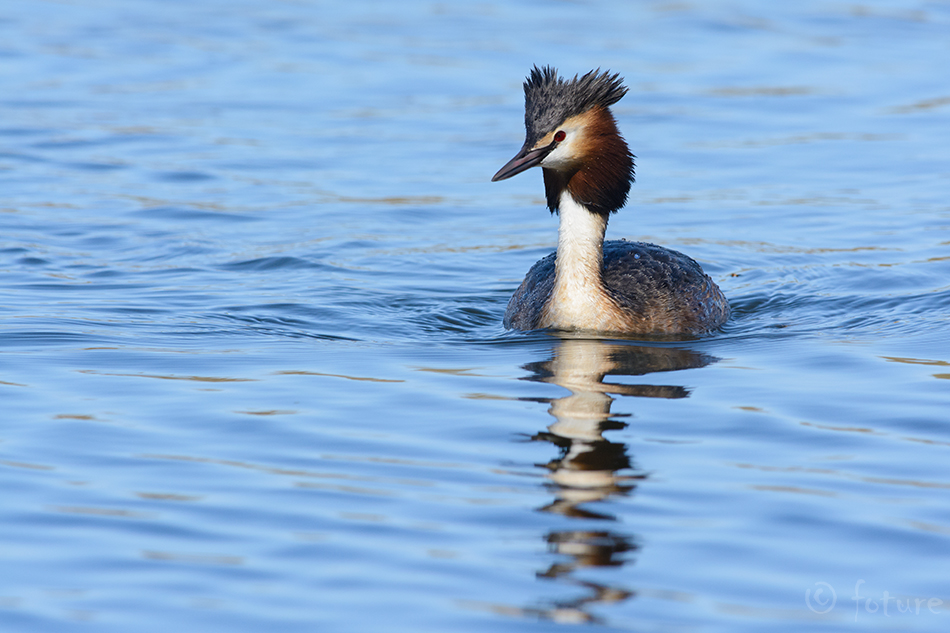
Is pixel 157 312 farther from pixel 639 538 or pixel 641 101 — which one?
pixel 641 101

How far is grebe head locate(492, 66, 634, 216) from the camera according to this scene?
10062 millimetres

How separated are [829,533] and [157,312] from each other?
6.34m

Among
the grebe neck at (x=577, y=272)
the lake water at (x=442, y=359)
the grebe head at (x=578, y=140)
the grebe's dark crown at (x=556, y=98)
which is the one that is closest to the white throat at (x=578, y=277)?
the grebe neck at (x=577, y=272)

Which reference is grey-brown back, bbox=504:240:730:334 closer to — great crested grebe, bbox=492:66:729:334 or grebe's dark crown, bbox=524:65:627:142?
great crested grebe, bbox=492:66:729:334

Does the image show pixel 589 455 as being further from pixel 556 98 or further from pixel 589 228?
pixel 556 98

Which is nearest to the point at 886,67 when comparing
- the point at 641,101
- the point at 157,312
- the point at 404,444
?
the point at 641,101

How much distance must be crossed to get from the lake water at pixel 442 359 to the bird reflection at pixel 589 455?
3 cm

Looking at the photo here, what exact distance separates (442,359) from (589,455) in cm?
251

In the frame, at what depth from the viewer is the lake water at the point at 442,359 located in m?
5.84

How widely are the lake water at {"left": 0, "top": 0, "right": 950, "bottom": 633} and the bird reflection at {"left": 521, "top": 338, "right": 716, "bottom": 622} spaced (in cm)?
3

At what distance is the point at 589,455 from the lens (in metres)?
7.39

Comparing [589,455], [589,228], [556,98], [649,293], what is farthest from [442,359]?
[589,455]

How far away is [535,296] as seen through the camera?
427 inches

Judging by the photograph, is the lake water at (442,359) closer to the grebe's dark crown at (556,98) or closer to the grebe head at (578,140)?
the grebe head at (578,140)
